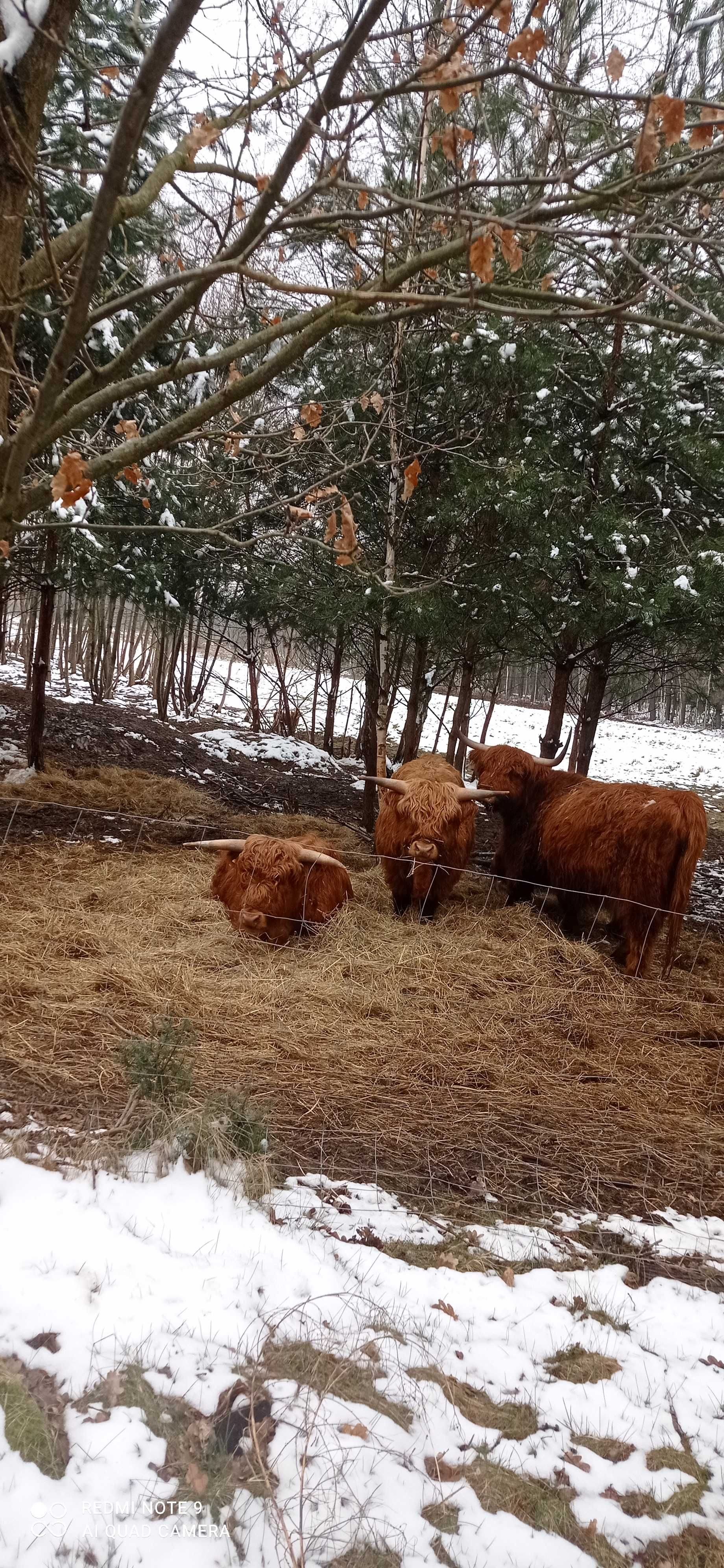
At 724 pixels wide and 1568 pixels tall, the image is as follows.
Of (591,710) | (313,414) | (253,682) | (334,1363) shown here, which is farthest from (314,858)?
(253,682)

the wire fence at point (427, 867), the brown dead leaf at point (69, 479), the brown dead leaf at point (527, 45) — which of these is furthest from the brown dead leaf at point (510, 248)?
the wire fence at point (427, 867)

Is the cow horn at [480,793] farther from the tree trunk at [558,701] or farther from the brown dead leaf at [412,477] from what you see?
the brown dead leaf at [412,477]

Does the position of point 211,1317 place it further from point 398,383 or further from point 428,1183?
point 398,383

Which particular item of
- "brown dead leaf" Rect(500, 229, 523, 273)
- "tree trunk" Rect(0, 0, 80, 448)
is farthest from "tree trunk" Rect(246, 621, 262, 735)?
"brown dead leaf" Rect(500, 229, 523, 273)

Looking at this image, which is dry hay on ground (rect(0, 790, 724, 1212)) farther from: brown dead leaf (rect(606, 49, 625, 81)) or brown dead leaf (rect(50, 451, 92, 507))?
brown dead leaf (rect(606, 49, 625, 81))

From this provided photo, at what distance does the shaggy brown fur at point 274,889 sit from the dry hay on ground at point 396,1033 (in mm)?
136

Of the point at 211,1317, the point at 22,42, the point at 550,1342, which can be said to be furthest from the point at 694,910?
the point at 22,42

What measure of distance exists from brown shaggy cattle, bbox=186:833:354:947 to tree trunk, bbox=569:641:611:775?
4.71 meters

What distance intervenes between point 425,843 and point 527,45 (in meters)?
4.77

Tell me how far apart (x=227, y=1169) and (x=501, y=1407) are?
45.8 inches

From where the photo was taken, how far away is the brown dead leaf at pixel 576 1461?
1.99 meters

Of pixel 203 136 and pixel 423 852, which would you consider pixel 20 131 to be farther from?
pixel 423 852

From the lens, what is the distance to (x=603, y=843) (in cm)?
582

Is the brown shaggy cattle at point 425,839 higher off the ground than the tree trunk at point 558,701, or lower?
lower
